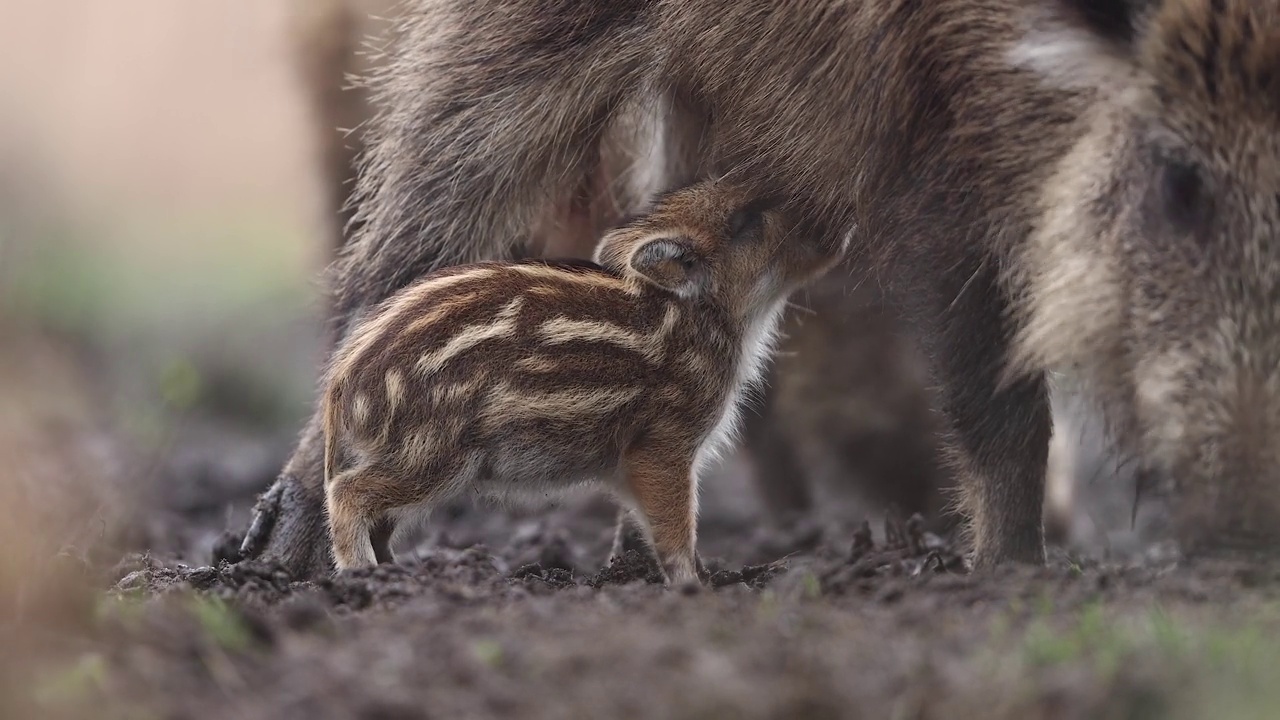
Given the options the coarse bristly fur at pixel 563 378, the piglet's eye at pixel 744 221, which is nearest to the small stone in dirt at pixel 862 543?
the coarse bristly fur at pixel 563 378

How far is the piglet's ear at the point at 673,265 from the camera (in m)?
4.75

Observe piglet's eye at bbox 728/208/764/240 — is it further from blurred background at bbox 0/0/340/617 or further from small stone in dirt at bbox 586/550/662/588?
blurred background at bbox 0/0/340/617

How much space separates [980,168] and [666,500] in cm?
138

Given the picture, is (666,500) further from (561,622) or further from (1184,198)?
(1184,198)

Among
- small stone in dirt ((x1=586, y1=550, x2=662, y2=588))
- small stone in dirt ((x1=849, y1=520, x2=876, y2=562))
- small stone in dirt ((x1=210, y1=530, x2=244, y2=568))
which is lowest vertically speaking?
small stone in dirt ((x1=849, y1=520, x2=876, y2=562))

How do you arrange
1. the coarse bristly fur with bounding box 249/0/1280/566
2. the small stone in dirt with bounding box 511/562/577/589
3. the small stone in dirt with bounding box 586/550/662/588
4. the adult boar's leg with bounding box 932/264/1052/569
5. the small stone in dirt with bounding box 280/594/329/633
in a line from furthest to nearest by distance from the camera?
the adult boar's leg with bounding box 932/264/1052/569 < the small stone in dirt with bounding box 586/550/662/588 < the small stone in dirt with bounding box 511/562/577/589 < the coarse bristly fur with bounding box 249/0/1280/566 < the small stone in dirt with bounding box 280/594/329/633

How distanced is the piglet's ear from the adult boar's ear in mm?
1211

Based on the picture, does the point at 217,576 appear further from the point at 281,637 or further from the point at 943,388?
the point at 943,388

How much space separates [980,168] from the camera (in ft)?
15.0

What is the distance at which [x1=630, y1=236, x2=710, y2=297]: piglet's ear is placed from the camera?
15.6 ft

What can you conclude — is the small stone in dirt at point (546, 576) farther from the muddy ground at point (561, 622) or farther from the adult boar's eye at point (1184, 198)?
the adult boar's eye at point (1184, 198)

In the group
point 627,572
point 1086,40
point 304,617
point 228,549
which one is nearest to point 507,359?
point 627,572

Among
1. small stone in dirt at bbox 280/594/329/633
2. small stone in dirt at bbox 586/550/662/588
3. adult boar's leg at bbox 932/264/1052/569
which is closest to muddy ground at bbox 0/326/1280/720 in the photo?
small stone in dirt at bbox 280/594/329/633

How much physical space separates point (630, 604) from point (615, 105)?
86.5 inches
